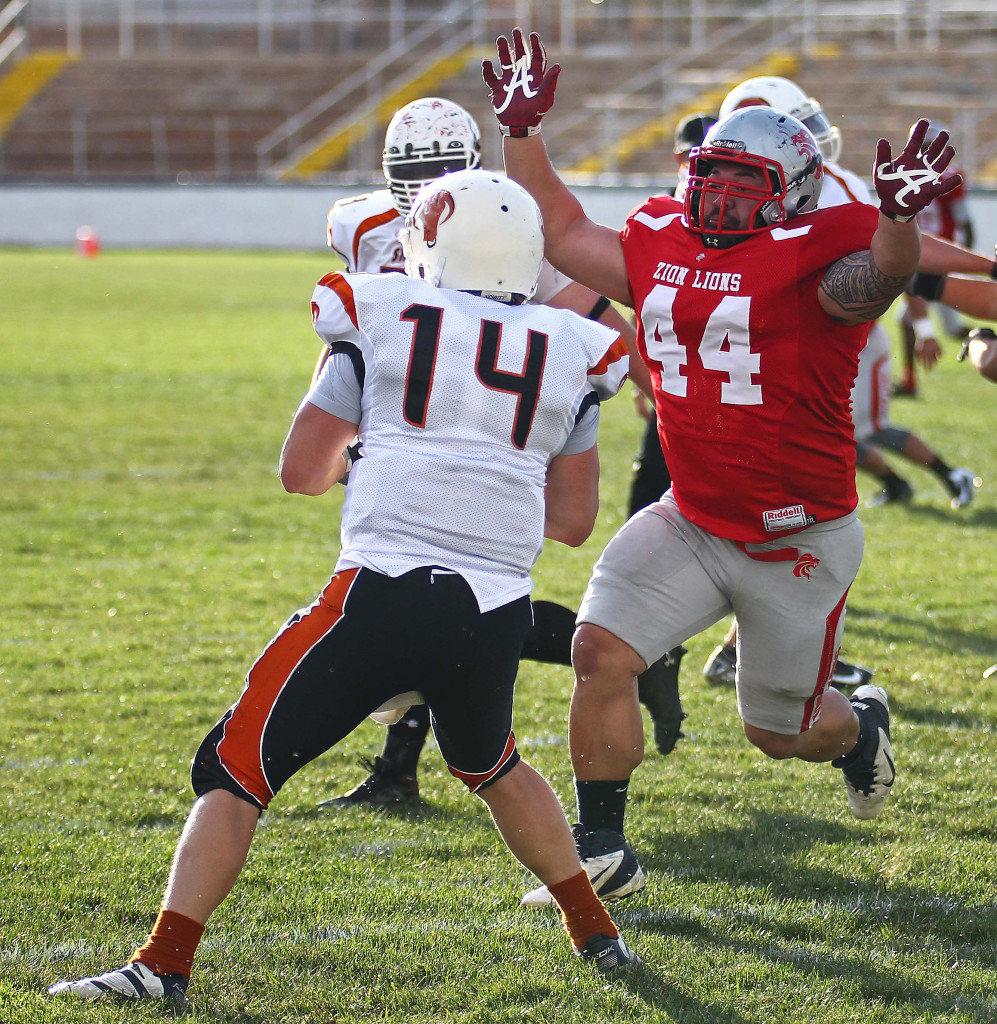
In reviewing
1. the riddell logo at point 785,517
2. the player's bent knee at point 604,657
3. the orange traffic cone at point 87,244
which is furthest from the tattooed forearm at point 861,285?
the orange traffic cone at point 87,244

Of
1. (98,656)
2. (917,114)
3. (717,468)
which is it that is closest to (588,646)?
(717,468)

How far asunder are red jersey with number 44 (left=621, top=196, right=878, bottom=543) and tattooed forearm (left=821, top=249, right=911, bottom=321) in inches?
1.9

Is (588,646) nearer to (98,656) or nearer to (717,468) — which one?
(717,468)

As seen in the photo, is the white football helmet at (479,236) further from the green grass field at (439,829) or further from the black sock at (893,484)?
the black sock at (893,484)

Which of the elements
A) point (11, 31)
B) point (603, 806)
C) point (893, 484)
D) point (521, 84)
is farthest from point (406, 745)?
point (11, 31)

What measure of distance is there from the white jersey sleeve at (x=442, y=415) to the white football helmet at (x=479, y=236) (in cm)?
5

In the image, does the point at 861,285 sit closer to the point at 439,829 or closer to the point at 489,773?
the point at 489,773

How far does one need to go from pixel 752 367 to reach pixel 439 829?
1383 mm

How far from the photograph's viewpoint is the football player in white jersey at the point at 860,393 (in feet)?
15.5

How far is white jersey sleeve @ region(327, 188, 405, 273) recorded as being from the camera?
4336mm

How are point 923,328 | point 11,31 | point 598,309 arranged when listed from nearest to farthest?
point 598,309 < point 923,328 < point 11,31

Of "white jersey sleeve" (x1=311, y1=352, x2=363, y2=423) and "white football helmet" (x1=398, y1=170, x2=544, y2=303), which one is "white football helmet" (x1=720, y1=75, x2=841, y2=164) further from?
"white jersey sleeve" (x1=311, y1=352, x2=363, y2=423)

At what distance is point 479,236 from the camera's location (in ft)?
8.78

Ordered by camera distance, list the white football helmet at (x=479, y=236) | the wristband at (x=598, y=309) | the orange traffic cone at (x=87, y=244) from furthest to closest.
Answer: the orange traffic cone at (x=87, y=244) < the wristband at (x=598, y=309) < the white football helmet at (x=479, y=236)
